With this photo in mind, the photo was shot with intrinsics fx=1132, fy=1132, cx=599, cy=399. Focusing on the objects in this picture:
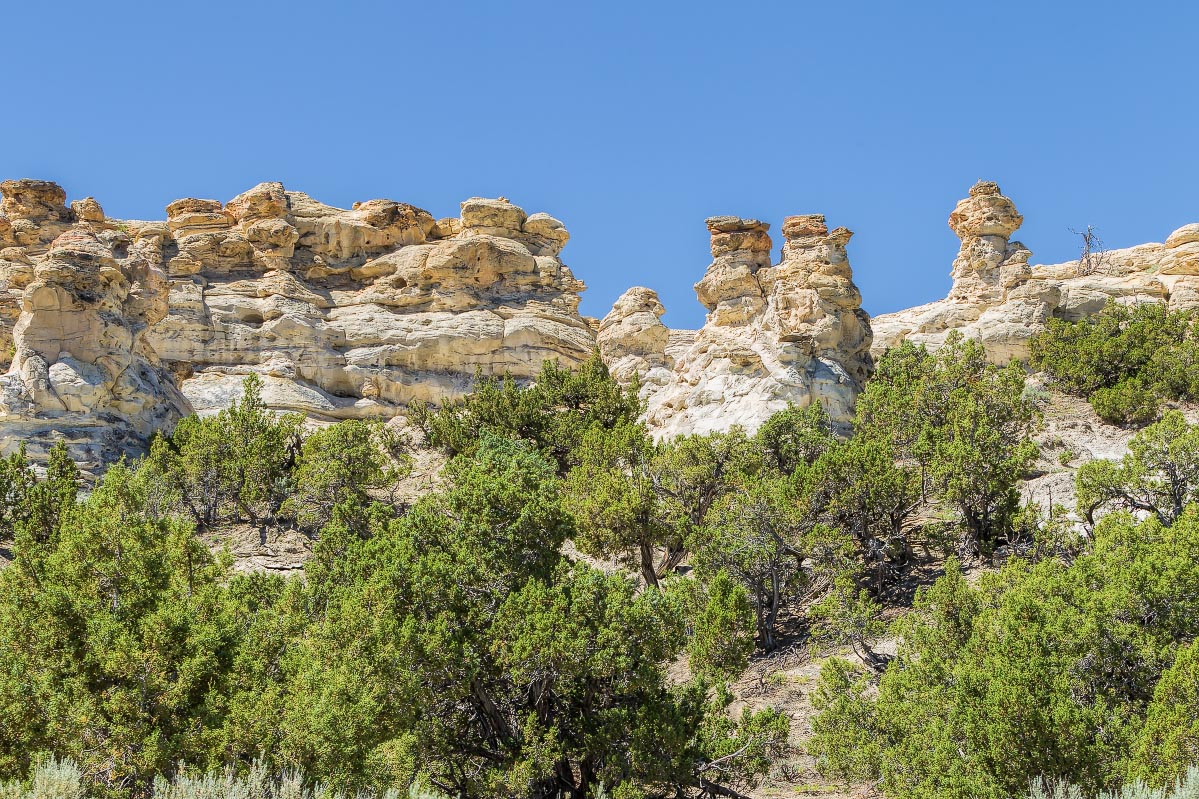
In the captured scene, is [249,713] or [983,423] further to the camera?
[983,423]

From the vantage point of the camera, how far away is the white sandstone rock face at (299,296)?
4153cm

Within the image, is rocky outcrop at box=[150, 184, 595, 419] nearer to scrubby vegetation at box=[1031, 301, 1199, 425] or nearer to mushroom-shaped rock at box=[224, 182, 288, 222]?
mushroom-shaped rock at box=[224, 182, 288, 222]

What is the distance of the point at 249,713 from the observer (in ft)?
53.0

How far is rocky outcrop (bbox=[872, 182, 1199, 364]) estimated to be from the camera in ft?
139

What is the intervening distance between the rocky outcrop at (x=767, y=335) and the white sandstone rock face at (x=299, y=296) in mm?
10252

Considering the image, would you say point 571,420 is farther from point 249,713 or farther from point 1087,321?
point 249,713

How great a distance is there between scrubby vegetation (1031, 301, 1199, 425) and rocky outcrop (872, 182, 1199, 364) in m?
1.39

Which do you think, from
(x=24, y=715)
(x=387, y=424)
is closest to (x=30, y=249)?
(x=387, y=424)

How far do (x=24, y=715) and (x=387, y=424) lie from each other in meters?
33.2

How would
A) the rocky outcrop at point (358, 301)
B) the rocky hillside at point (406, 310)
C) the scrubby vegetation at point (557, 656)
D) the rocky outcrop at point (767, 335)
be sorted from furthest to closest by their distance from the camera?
the rocky outcrop at point (358, 301) < the rocky hillside at point (406, 310) < the rocky outcrop at point (767, 335) < the scrubby vegetation at point (557, 656)

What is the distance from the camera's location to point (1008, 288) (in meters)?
43.6

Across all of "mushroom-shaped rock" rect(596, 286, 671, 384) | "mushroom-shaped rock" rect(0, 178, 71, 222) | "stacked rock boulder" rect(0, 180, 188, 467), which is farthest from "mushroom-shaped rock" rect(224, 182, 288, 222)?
"mushroom-shaped rock" rect(596, 286, 671, 384)

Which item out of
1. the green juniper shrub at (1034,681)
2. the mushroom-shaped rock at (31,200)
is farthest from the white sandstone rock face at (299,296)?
the green juniper shrub at (1034,681)

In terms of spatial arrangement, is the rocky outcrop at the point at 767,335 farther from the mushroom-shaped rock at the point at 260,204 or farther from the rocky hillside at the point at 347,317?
the mushroom-shaped rock at the point at 260,204
